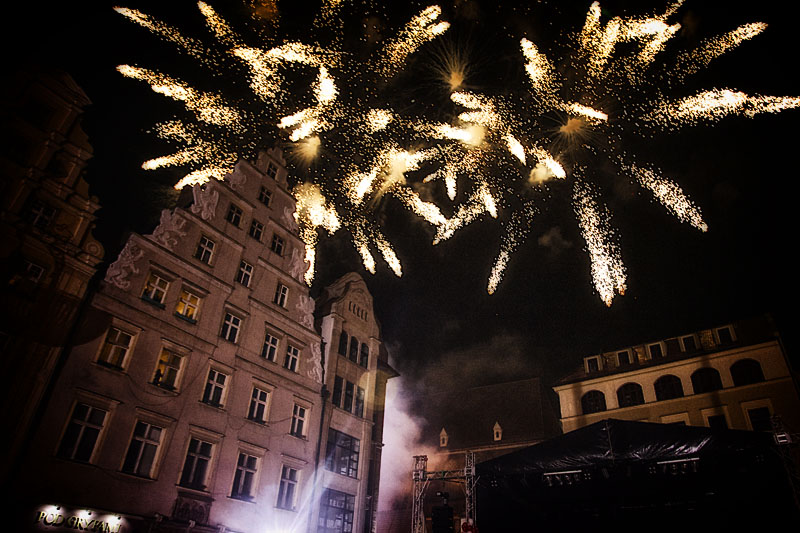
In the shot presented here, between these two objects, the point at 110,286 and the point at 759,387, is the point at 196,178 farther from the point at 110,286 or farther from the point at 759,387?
the point at 759,387

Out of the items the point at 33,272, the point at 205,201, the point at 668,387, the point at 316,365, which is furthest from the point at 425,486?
the point at 668,387

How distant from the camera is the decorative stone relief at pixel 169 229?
1750 cm

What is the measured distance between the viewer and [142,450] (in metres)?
14.9

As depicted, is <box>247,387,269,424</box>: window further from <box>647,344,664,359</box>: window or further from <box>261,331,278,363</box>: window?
<box>647,344,664,359</box>: window

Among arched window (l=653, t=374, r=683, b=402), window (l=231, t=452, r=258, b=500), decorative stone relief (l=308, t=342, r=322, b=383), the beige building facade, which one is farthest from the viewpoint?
arched window (l=653, t=374, r=683, b=402)

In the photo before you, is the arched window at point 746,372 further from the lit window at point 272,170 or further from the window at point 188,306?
the window at point 188,306

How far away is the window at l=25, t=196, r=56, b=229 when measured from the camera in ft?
46.5

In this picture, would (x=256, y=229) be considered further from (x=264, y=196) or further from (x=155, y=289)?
(x=155, y=289)

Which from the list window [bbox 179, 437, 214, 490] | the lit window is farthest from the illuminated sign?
the lit window

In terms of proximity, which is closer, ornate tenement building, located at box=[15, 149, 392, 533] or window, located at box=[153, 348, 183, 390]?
ornate tenement building, located at box=[15, 149, 392, 533]

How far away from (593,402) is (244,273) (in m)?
26.6

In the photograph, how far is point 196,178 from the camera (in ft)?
61.9

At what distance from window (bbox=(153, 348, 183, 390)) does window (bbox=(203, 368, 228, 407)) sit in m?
1.19

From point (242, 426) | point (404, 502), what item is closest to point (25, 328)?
point (242, 426)
